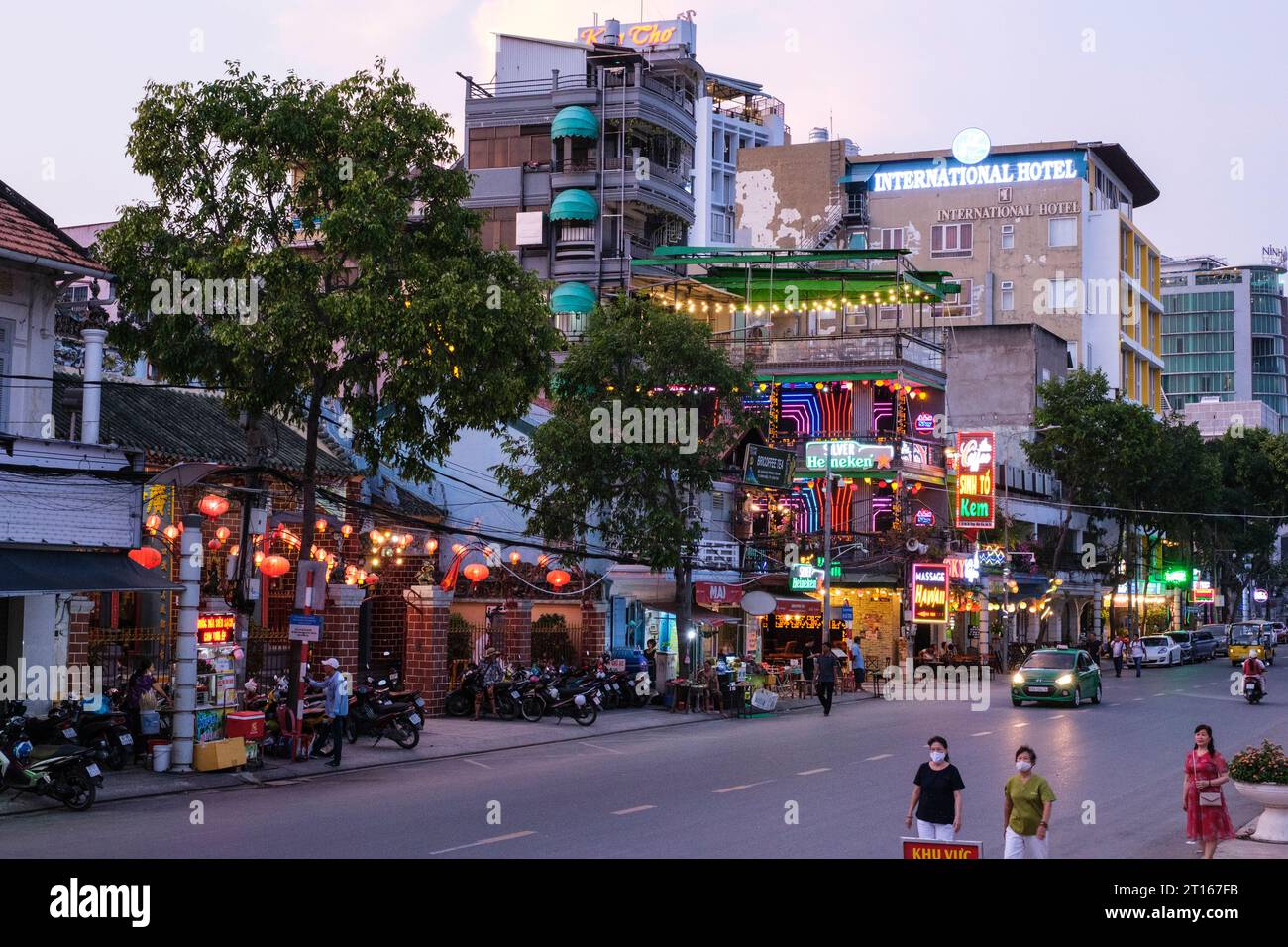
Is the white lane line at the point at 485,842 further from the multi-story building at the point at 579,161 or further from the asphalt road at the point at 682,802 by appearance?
the multi-story building at the point at 579,161

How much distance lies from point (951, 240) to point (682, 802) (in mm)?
69621

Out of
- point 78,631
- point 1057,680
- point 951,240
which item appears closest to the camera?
point 78,631

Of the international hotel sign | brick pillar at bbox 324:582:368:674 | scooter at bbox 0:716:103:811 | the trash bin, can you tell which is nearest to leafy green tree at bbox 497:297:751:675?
brick pillar at bbox 324:582:368:674

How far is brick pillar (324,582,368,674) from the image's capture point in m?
31.4

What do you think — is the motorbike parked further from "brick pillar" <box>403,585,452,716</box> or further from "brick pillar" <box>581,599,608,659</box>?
"brick pillar" <box>581,599,608,659</box>

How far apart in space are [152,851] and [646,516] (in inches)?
876

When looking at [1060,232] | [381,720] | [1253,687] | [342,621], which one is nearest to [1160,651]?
[1253,687]

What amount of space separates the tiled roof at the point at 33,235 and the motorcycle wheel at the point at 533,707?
1389cm

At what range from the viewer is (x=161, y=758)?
2328cm

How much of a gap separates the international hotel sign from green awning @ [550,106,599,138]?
2791cm

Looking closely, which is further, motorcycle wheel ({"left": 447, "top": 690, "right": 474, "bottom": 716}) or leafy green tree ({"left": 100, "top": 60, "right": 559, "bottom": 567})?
motorcycle wheel ({"left": 447, "top": 690, "right": 474, "bottom": 716})

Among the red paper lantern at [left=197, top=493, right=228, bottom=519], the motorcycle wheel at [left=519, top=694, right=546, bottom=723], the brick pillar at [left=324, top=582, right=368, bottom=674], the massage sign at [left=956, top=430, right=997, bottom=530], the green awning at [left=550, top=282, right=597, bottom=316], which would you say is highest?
the green awning at [left=550, top=282, right=597, bottom=316]

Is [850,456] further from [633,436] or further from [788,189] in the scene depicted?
[788,189]
